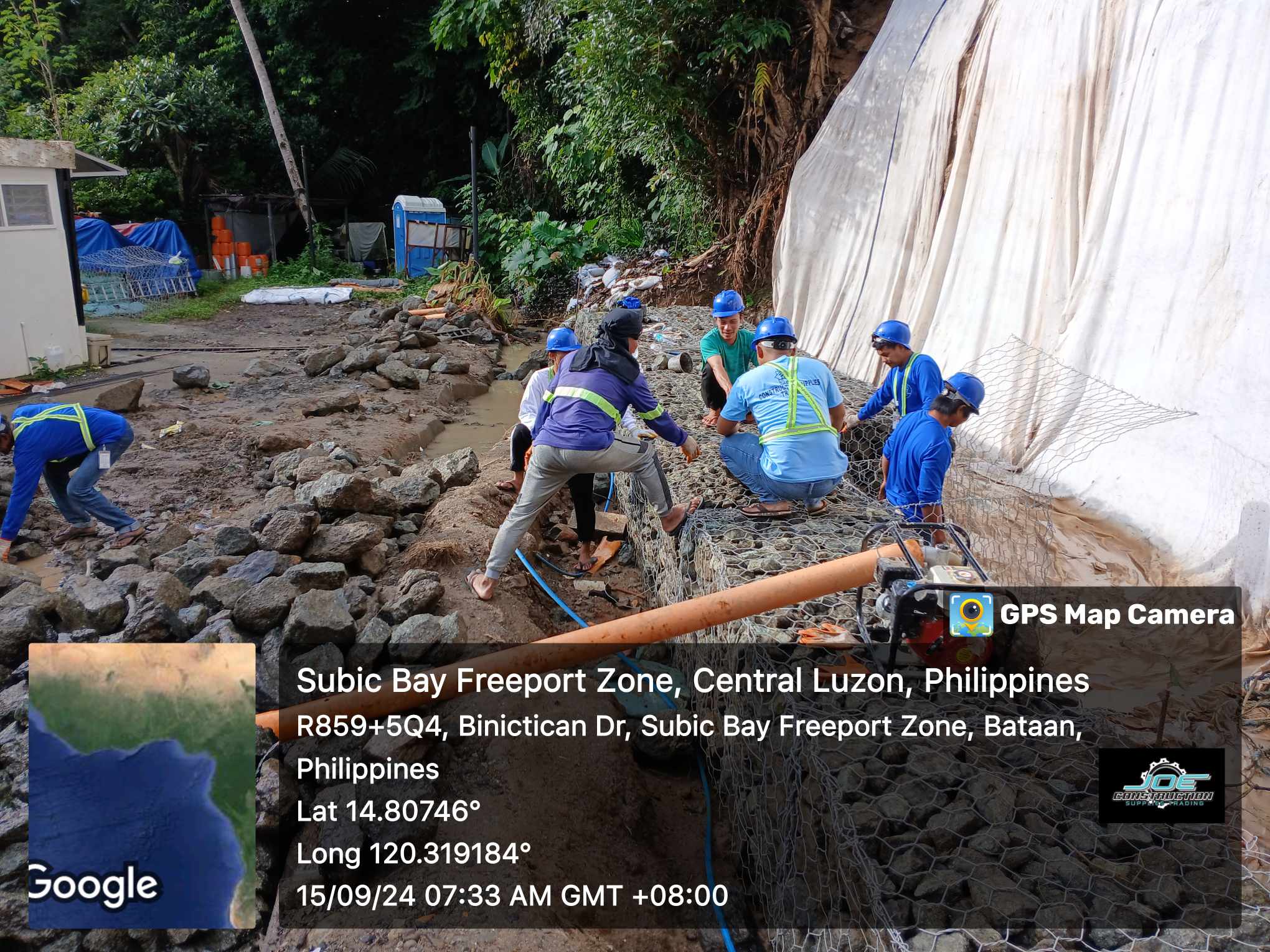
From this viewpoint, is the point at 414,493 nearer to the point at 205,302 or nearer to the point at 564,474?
the point at 564,474

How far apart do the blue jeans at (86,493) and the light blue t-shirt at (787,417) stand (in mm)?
4549

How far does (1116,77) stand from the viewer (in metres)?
6.17

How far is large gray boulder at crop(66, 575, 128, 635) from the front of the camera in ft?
14.7

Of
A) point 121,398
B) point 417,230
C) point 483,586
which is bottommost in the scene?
point 483,586

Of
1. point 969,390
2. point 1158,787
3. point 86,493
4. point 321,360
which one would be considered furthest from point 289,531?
point 321,360

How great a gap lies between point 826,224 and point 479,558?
20.7 feet

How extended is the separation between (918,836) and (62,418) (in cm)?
607

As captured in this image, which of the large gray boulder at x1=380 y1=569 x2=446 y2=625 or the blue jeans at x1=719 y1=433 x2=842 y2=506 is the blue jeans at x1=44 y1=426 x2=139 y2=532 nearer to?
the large gray boulder at x1=380 y1=569 x2=446 y2=625

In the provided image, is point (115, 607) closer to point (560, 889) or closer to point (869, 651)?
point (560, 889)

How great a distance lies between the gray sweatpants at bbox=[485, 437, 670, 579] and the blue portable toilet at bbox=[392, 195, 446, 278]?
1633 centimetres

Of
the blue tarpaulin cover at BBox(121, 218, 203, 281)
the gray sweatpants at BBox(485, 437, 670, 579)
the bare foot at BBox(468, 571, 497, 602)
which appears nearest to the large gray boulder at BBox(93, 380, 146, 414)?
the bare foot at BBox(468, 571, 497, 602)

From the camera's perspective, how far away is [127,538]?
6.33m

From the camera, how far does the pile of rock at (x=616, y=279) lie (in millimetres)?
12250

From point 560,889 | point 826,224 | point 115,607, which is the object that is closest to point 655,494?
point 560,889
